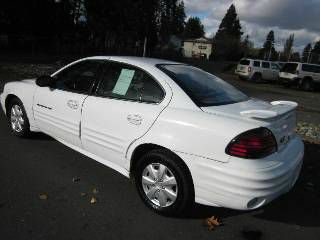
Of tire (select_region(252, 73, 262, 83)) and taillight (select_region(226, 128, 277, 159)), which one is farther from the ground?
taillight (select_region(226, 128, 277, 159))

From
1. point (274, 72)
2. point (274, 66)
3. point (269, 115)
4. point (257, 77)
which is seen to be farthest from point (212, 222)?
point (274, 66)

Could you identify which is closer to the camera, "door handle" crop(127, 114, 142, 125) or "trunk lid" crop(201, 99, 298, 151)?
"trunk lid" crop(201, 99, 298, 151)

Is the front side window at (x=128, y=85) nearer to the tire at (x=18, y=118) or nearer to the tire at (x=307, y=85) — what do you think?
the tire at (x=18, y=118)

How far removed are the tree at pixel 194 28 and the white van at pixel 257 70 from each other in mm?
94727

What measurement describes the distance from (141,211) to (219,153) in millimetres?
1127

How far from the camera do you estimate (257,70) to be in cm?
2625

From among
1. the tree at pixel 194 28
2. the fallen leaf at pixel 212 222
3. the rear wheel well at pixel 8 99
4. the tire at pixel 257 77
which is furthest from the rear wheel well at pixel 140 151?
the tree at pixel 194 28

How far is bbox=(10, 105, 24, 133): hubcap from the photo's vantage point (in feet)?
19.0

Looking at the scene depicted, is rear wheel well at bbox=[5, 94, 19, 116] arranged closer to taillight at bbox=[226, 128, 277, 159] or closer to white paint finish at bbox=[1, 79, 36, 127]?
white paint finish at bbox=[1, 79, 36, 127]

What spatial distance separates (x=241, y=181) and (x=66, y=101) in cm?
251

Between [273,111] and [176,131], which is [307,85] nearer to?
[273,111]

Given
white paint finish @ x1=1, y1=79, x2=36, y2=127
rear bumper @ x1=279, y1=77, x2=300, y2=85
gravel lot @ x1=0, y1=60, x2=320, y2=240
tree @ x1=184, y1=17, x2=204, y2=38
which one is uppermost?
tree @ x1=184, y1=17, x2=204, y2=38

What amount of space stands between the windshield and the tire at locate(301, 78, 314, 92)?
68.0 feet

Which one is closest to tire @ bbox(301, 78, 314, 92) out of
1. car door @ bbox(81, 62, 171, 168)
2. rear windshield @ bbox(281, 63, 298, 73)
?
rear windshield @ bbox(281, 63, 298, 73)
